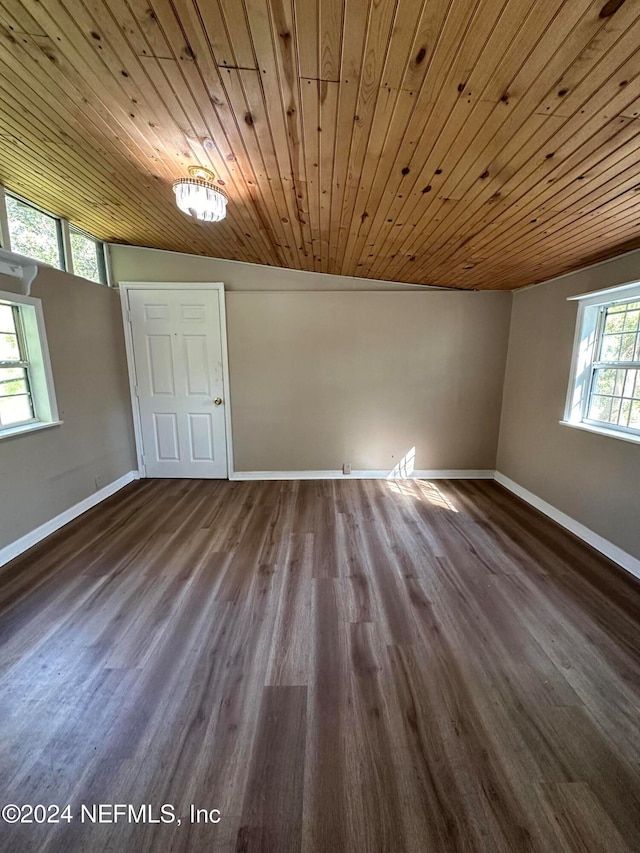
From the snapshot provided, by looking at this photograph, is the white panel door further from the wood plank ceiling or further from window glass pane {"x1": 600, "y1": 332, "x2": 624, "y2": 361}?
window glass pane {"x1": 600, "y1": 332, "x2": 624, "y2": 361}

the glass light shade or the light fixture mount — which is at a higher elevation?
the light fixture mount

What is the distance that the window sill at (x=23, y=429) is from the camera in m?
2.43

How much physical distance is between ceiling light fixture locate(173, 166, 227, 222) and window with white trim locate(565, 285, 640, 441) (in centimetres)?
298

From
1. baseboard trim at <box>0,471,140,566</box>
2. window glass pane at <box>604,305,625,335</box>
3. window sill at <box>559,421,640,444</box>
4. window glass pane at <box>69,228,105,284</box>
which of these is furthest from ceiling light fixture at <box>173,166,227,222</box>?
window sill at <box>559,421,640,444</box>

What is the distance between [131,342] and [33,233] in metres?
1.25

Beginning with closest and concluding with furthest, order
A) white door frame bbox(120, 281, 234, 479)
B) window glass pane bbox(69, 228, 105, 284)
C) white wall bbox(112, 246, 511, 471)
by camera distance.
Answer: window glass pane bbox(69, 228, 105, 284), white door frame bbox(120, 281, 234, 479), white wall bbox(112, 246, 511, 471)

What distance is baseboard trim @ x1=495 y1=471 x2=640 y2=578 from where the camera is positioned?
7.68 ft

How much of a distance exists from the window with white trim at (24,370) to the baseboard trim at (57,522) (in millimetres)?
840

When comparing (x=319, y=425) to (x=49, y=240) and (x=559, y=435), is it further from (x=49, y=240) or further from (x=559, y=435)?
(x=49, y=240)

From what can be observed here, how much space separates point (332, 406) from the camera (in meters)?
4.03

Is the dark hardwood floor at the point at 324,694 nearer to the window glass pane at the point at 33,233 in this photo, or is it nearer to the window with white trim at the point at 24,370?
the window with white trim at the point at 24,370

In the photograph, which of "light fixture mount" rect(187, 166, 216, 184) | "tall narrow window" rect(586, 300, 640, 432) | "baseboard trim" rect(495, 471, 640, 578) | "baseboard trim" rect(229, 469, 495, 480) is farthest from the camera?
"baseboard trim" rect(229, 469, 495, 480)

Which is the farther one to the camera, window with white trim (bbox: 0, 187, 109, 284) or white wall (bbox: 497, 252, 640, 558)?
window with white trim (bbox: 0, 187, 109, 284)

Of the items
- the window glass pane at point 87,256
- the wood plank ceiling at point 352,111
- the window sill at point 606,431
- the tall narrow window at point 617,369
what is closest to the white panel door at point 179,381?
the window glass pane at point 87,256
